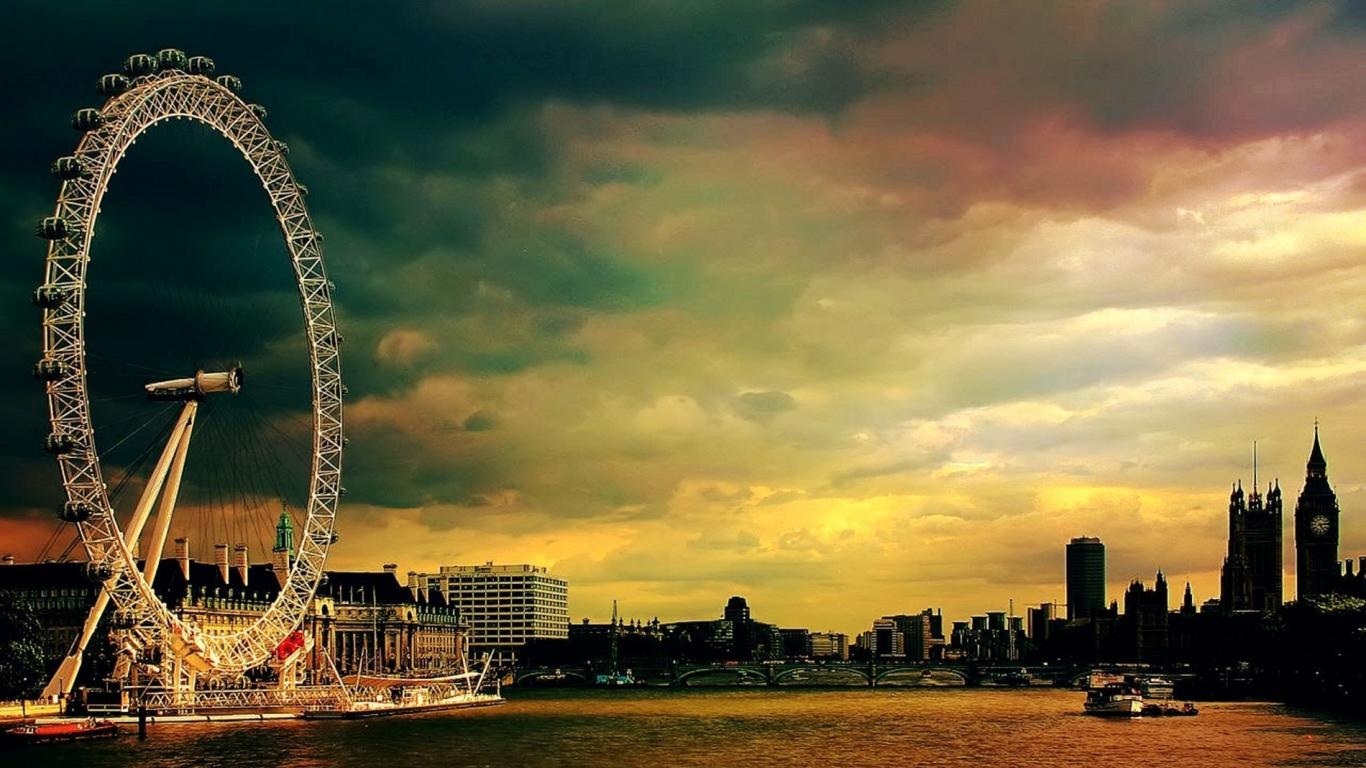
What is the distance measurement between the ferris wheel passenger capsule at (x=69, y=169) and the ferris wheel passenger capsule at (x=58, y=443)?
14.9 m

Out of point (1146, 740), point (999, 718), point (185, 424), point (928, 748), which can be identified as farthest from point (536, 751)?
point (999, 718)

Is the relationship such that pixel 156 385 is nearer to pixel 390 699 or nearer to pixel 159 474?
pixel 159 474

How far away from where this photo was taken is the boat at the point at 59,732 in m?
91.5

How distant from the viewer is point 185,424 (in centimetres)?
11069

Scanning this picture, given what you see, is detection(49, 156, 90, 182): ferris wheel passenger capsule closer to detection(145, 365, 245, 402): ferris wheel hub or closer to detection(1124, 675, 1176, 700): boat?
detection(145, 365, 245, 402): ferris wheel hub

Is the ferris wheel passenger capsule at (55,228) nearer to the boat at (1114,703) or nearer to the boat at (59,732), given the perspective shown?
the boat at (59,732)

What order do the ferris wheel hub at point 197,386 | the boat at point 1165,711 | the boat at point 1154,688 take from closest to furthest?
the ferris wheel hub at point 197,386, the boat at point 1165,711, the boat at point 1154,688

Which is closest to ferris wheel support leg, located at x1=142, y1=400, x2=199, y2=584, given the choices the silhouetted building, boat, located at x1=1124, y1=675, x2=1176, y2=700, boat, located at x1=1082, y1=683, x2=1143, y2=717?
the silhouetted building

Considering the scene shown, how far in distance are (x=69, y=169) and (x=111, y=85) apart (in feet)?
18.1

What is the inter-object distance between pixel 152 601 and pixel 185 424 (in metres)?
14.0

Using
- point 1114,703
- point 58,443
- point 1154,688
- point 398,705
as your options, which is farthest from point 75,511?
point 1154,688

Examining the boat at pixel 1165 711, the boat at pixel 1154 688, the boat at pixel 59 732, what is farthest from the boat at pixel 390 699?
the boat at pixel 1154 688

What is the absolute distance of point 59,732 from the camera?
312ft

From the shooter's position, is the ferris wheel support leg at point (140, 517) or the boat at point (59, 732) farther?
the ferris wheel support leg at point (140, 517)
